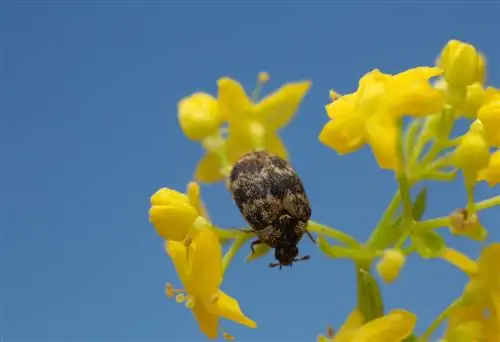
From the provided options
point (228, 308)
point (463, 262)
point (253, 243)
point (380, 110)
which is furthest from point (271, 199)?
point (463, 262)

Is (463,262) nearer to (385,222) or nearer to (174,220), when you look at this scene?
(385,222)

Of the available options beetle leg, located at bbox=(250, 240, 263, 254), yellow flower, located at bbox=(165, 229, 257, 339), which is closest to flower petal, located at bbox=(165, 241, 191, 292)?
yellow flower, located at bbox=(165, 229, 257, 339)

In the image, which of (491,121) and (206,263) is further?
(206,263)

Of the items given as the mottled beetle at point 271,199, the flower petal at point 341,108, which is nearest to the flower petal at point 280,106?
the mottled beetle at point 271,199

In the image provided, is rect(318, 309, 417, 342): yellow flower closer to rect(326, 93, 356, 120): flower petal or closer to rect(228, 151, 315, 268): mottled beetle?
rect(228, 151, 315, 268): mottled beetle

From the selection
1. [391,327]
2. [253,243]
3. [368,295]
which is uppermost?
[253,243]

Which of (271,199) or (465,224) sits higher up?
(271,199)

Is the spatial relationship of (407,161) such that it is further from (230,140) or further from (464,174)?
(230,140)

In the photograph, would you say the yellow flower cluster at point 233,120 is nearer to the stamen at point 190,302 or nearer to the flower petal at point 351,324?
the stamen at point 190,302
